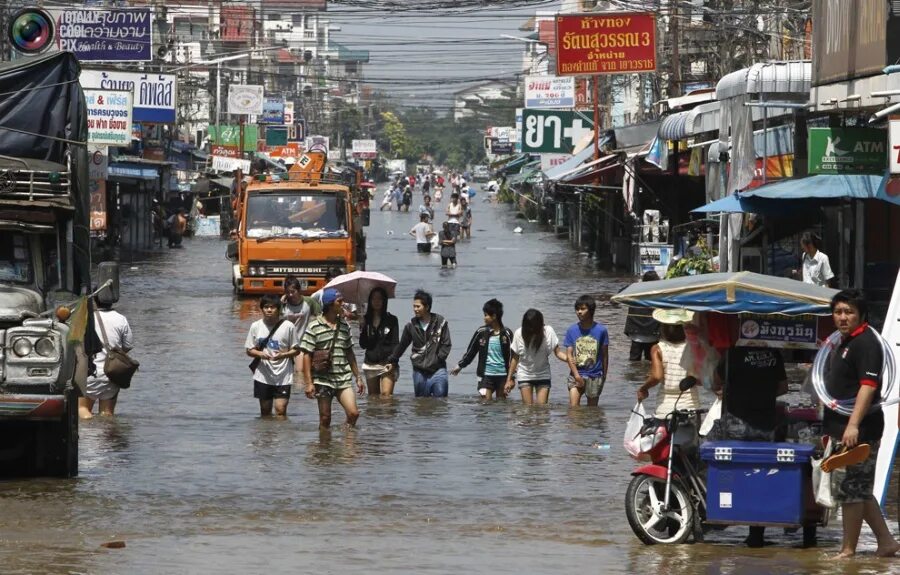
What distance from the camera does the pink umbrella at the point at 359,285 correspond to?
62.3 ft

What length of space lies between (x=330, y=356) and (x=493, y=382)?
3.15 metres

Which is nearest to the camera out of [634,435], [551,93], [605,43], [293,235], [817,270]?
[634,435]

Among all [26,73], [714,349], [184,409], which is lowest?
[184,409]

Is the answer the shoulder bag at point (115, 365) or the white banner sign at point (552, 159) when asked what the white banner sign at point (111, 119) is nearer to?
the white banner sign at point (552, 159)

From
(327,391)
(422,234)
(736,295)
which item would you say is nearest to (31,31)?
(327,391)

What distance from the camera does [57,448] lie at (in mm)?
12922

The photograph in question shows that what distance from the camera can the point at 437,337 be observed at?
58.7 ft

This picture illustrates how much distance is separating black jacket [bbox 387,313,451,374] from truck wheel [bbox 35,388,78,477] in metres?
5.52

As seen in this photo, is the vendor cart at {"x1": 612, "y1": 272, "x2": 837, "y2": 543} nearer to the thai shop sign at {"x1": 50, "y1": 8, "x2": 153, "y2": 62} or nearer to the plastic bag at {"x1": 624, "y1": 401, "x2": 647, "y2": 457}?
the plastic bag at {"x1": 624, "y1": 401, "x2": 647, "y2": 457}

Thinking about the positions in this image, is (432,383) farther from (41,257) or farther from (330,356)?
(41,257)

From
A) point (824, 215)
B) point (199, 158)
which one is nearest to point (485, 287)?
point (824, 215)

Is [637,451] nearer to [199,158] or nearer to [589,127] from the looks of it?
[589,127]

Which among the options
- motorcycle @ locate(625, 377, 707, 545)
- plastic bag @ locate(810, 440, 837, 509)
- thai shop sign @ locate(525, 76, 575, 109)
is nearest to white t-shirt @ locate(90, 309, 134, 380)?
motorcycle @ locate(625, 377, 707, 545)

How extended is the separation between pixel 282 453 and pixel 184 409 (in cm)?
387
